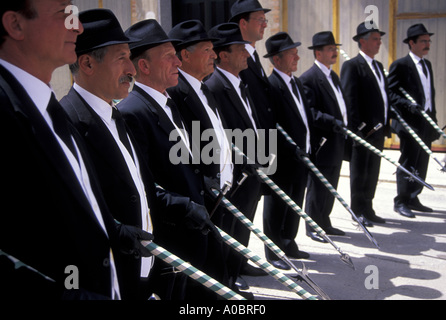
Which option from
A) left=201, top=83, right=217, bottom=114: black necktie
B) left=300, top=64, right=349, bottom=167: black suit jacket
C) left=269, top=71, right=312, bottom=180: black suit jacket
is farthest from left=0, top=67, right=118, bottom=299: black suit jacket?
left=300, top=64, right=349, bottom=167: black suit jacket

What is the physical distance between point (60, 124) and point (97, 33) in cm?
93

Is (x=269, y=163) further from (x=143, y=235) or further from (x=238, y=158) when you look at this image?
(x=143, y=235)

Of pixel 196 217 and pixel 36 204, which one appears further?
pixel 196 217

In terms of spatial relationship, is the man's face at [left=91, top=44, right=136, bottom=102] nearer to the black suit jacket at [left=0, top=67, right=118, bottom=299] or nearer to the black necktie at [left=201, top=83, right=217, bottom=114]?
the black suit jacket at [left=0, top=67, right=118, bottom=299]

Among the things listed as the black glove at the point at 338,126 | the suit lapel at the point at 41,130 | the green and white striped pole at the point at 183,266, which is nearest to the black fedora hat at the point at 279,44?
the black glove at the point at 338,126

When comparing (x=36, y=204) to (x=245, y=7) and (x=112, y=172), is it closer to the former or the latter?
(x=112, y=172)

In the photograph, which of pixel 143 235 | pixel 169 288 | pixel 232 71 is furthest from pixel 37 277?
pixel 232 71

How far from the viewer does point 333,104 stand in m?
6.29

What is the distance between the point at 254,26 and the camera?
18.5 ft

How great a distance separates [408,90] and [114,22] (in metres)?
5.46

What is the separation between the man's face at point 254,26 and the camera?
5.63 meters

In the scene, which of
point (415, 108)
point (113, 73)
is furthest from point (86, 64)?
Result: point (415, 108)

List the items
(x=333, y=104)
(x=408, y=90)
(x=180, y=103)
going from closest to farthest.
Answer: (x=180, y=103), (x=333, y=104), (x=408, y=90)

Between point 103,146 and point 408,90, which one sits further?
point 408,90
